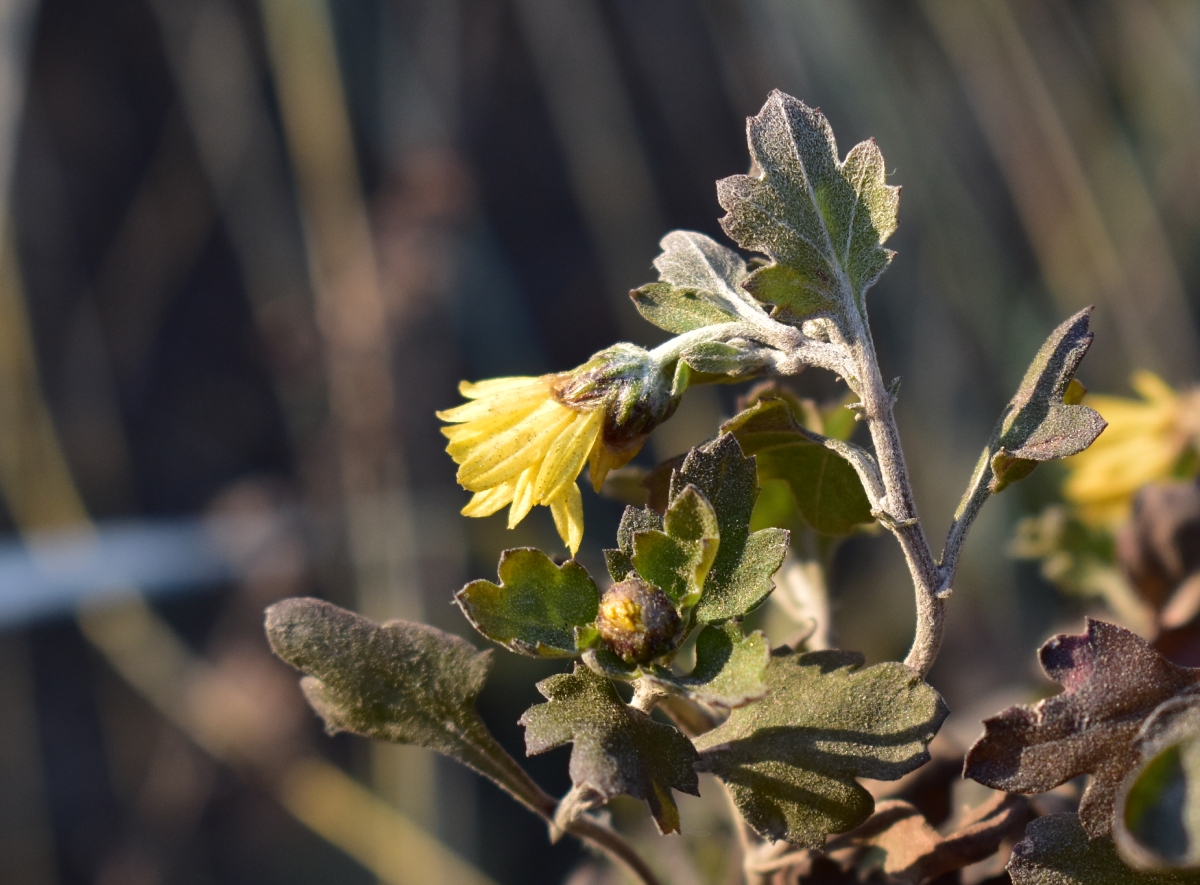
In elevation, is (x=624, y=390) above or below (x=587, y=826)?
above

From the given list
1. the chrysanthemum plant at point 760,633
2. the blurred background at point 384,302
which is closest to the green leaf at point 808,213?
the chrysanthemum plant at point 760,633

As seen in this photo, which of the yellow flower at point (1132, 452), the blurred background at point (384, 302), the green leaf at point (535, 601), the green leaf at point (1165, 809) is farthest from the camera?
the blurred background at point (384, 302)

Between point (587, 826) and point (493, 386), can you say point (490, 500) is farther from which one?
point (587, 826)

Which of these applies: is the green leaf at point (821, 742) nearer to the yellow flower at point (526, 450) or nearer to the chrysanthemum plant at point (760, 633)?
the chrysanthemum plant at point (760, 633)

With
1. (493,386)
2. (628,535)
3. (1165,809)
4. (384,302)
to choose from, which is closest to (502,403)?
(493,386)

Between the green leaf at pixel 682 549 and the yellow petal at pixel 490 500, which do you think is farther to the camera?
the yellow petal at pixel 490 500
